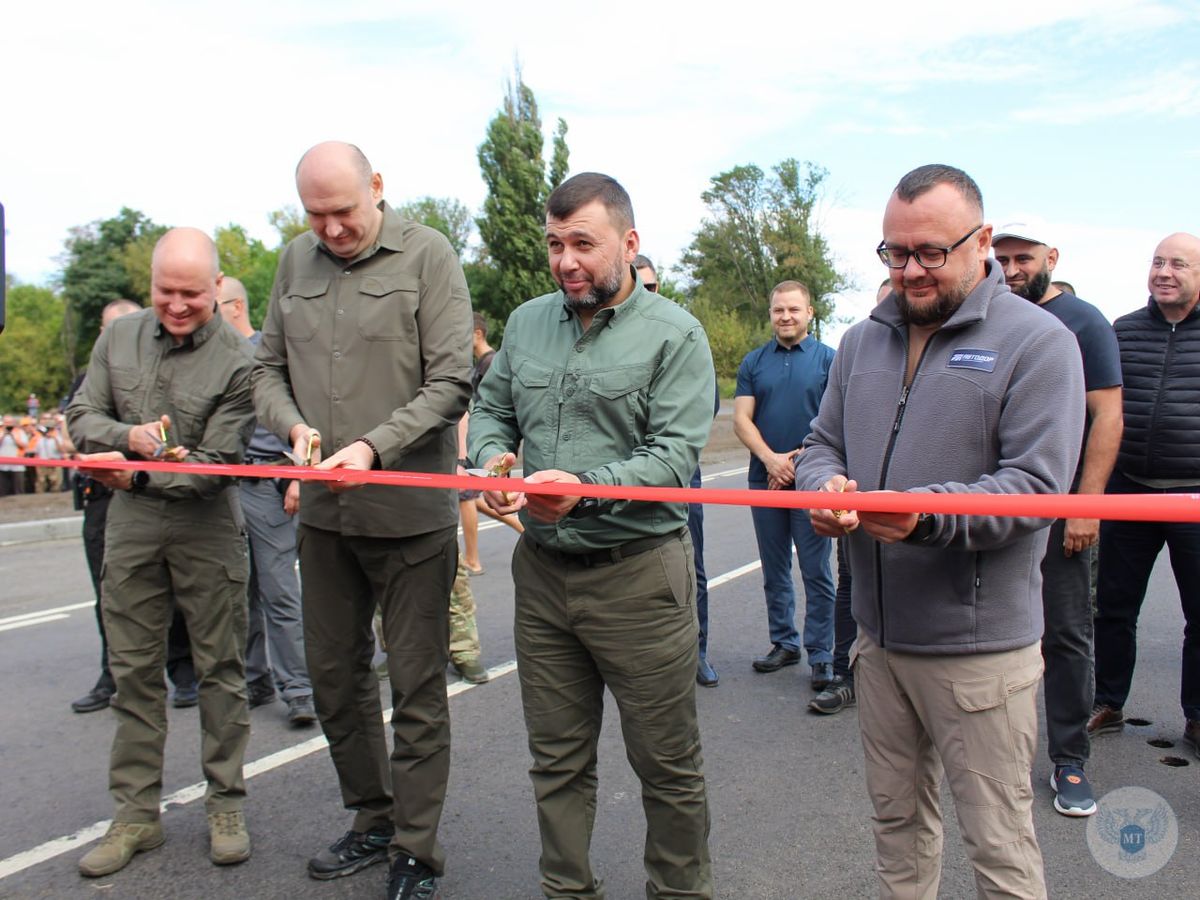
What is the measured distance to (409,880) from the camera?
130 inches

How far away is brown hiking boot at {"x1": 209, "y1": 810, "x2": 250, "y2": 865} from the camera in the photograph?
11.9ft

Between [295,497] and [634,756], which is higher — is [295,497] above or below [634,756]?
above

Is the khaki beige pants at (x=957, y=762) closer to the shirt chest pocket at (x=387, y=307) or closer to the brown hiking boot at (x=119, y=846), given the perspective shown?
the shirt chest pocket at (x=387, y=307)

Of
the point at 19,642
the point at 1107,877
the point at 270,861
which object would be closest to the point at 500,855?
the point at 270,861

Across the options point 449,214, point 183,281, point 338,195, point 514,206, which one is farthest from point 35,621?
point 449,214

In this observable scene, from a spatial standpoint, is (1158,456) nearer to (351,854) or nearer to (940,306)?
(940,306)

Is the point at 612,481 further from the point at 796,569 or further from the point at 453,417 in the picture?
the point at 796,569

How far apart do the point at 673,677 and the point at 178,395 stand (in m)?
2.24

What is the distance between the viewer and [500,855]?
3.67 m

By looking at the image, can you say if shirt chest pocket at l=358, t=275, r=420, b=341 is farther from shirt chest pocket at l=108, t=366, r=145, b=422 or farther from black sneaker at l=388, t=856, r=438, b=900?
black sneaker at l=388, t=856, r=438, b=900

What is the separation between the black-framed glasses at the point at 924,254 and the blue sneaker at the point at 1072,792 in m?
2.59

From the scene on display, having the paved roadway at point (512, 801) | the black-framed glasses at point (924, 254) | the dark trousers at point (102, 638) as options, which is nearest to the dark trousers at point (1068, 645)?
the paved roadway at point (512, 801)

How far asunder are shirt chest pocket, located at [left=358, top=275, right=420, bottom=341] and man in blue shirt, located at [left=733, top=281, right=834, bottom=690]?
282 cm

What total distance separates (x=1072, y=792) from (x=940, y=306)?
250 centimetres
